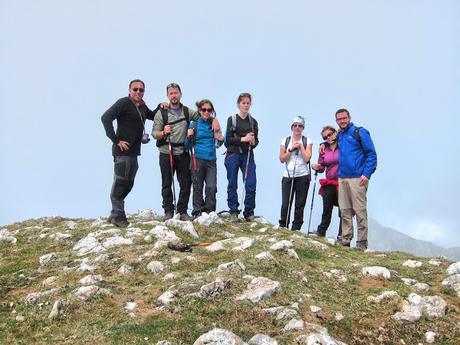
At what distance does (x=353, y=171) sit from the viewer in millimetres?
12125

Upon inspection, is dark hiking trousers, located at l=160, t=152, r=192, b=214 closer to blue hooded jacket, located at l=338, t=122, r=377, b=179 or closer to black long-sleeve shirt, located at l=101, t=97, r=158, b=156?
black long-sleeve shirt, located at l=101, t=97, r=158, b=156

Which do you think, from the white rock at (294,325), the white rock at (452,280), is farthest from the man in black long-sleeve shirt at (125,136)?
the white rock at (452,280)

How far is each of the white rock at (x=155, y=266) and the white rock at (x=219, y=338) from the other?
3009 mm

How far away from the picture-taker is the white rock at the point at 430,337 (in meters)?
6.14

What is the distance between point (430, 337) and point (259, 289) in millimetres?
2492

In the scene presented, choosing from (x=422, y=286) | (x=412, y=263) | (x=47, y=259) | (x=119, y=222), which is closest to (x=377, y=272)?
(x=422, y=286)

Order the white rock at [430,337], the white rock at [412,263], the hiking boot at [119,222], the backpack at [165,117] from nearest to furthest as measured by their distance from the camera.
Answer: the white rock at [430,337]
the white rock at [412,263]
the hiking boot at [119,222]
the backpack at [165,117]

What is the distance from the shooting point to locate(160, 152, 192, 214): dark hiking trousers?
13.3 m

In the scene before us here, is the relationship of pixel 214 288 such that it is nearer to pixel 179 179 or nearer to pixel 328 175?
pixel 179 179

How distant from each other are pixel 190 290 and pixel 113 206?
6159 millimetres

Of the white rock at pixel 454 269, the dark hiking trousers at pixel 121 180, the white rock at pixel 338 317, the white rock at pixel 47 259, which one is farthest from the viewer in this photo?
the dark hiking trousers at pixel 121 180

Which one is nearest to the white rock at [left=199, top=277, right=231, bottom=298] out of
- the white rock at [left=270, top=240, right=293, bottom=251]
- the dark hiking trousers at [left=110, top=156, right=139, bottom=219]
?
the white rock at [left=270, top=240, right=293, bottom=251]

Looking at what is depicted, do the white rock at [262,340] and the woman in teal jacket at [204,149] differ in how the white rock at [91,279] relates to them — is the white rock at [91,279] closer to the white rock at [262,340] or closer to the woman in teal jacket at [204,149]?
the white rock at [262,340]

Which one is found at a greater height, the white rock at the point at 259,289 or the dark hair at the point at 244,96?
the dark hair at the point at 244,96
